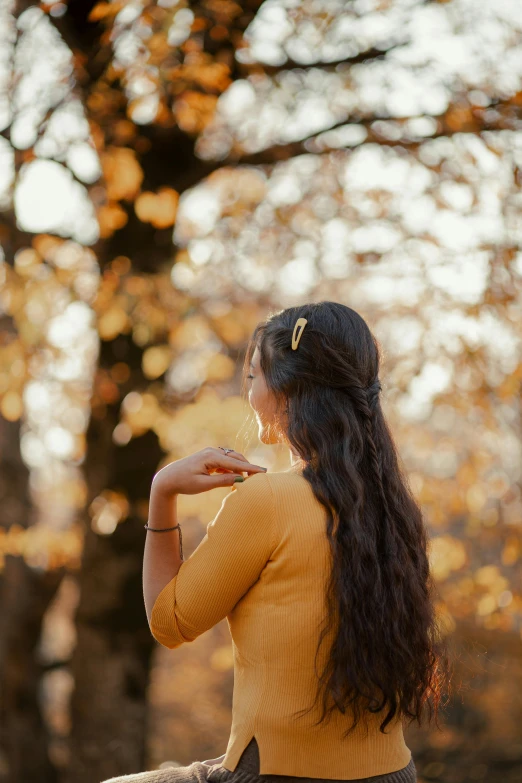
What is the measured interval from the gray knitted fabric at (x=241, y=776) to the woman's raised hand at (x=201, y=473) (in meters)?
0.50

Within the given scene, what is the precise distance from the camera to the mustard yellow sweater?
156 cm

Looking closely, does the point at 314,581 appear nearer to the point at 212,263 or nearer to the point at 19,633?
the point at 212,263

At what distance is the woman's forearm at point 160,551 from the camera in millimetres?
1700

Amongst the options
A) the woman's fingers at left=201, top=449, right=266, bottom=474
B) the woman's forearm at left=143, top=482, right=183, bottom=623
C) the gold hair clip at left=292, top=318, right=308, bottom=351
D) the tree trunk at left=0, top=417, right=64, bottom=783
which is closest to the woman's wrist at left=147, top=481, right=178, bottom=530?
the woman's forearm at left=143, top=482, right=183, bottom=623

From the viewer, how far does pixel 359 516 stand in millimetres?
1625

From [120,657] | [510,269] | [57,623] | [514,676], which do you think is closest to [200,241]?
[510,269]

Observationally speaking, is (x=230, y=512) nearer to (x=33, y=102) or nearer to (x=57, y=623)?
(x=33, y=102)

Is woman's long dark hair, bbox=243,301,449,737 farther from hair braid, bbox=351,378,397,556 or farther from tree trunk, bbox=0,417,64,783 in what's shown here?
tree trunk, bbox=0,417,64,783

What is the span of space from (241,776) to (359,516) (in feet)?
1.80

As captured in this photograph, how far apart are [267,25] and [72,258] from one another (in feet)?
5.83

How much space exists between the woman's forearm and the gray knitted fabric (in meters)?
0.33

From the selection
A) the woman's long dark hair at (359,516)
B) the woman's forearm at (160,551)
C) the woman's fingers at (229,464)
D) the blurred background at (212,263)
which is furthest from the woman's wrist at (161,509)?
the blurred background at (212,263)

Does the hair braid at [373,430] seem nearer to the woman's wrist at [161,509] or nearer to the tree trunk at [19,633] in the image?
the woman's wrist at [161,509]

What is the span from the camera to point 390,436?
1806 mm
